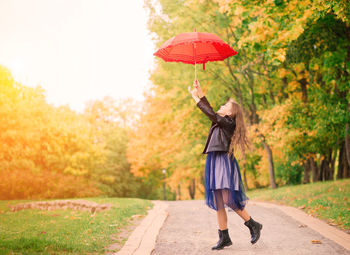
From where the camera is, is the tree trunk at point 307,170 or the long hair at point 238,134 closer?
the long hair at point 238,134

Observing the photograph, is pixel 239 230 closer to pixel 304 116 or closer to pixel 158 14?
pixel 304 116

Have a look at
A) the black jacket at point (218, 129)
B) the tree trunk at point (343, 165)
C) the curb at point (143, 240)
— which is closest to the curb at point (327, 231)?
the black jacket at point (218, 129)

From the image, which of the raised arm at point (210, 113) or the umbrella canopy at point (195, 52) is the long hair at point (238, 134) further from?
the umbrella canopy at point (195, 52)

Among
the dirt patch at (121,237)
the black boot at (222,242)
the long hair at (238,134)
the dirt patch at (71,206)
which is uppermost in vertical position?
the long hair at (238,134)

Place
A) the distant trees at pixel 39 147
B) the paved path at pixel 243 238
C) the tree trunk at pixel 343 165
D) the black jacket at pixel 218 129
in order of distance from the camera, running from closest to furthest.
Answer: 1. the paved path at pixel 243 238
2. the black jacket at pixel 218 129
3. the tree trunk at pixel 343 165
4. the distant trees at pixel 39 147

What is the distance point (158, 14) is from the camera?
790 inches

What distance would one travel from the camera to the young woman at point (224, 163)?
5090 millimetres

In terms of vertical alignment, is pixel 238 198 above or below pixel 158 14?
below

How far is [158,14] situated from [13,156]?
39.4 feet

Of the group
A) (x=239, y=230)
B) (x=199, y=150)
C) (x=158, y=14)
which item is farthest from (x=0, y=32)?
(x=239, y=230)

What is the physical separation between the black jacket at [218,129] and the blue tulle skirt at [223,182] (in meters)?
0.15

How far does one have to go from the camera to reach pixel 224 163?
201 inches

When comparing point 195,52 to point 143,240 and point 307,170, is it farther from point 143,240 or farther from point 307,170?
point 307,170

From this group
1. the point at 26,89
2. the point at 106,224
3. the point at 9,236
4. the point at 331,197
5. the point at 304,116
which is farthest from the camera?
the point at 26,89
